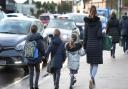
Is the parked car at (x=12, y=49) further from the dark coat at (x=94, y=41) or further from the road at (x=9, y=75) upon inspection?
the dark coat at (x=94, y=41)

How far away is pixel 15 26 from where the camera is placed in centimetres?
1775

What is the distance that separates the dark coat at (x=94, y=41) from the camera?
41.4ft

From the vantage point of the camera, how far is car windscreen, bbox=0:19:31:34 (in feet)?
57.1

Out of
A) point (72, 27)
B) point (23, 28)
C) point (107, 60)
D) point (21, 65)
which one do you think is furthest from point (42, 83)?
point (72, 27)

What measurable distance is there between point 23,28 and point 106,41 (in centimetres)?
512

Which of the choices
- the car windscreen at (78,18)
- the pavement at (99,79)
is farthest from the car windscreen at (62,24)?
the pavement at (99,79)

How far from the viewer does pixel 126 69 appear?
1716 cm

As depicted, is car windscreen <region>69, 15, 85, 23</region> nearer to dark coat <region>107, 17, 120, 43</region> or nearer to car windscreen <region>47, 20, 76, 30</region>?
car windscreen <region>47, 20, 76, 30</region>

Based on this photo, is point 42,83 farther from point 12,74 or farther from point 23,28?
point 23,28

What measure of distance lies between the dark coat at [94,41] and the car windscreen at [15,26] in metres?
4.90

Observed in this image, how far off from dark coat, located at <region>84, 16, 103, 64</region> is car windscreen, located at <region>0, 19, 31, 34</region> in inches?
193

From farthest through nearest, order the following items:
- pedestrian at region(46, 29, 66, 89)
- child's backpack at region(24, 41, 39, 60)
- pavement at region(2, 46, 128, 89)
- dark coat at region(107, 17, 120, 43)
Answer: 1. dark coat at region(107, 17, 120, 43)
2. pavement at region(2, 46, 128, 89)
3. child's backpack at region(24, 41, 39, 60)
4. pedestrian at region(46, 29, 66, 89)

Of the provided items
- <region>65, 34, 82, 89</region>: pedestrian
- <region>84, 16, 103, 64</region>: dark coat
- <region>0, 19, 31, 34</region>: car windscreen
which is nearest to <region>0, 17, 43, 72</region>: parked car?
<region>0, 19, 31, 34</region>: car windscreen

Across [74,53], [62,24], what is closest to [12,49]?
[74,53]
